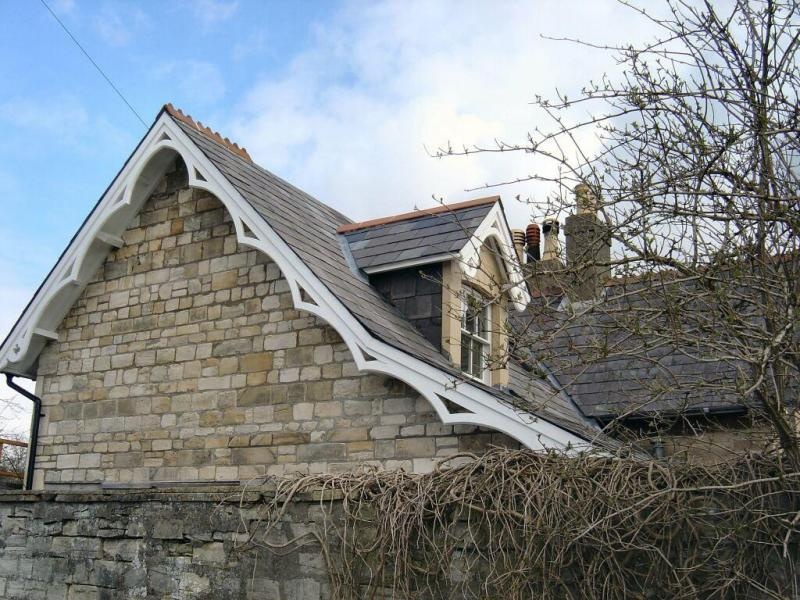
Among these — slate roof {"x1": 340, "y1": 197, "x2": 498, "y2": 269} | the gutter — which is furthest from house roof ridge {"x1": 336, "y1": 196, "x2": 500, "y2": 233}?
the gutter

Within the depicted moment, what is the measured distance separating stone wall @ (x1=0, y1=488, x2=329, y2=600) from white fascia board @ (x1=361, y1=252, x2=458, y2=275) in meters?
4.07

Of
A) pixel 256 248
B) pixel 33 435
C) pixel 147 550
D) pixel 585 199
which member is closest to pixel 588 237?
pixel 585 199

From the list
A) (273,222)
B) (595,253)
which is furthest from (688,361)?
(595,253)

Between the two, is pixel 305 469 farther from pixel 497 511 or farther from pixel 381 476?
pixel 497 511

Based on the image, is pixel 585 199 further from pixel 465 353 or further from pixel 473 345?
pixel 473 345

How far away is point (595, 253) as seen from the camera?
462cm

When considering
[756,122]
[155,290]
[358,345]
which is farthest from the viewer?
[155,290]

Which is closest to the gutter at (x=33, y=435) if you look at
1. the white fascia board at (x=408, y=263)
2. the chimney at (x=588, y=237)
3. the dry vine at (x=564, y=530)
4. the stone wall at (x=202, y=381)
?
the stone wall at (x=202, y=381)

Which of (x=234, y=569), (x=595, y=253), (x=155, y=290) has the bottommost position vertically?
(x=234, y=569)

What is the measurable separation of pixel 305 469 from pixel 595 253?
5.14 m

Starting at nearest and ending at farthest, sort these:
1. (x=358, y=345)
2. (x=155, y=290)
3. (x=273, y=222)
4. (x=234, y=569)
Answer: (x=234, y=569), (x=358, y=345), (x=273, y=222), (x=155, y=290)

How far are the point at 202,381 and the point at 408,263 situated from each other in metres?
2.84

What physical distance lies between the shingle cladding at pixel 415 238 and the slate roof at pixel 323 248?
0.15 m

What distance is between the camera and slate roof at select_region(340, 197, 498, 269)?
9.48 m
